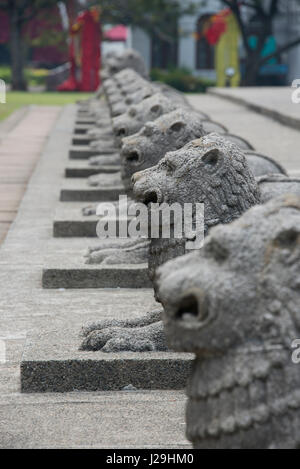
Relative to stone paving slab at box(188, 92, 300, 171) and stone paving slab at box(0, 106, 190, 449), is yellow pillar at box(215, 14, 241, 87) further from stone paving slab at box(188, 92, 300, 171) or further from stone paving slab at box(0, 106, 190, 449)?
stone paving slab at box(0, 106, 190, 449)

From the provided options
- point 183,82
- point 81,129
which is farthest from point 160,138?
point 183,82

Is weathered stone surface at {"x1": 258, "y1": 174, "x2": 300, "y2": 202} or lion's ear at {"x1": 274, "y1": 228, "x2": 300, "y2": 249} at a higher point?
lion's ear at {"x1": 274, "y1": 228, "x2": 300, "y2": 249}

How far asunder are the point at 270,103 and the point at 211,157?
1851cm

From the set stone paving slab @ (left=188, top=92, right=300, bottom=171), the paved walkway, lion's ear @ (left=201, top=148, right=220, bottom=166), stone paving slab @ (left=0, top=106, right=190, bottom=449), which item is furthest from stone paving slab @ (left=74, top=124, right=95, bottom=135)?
lion's ear @ (left=201, top=148, right=220, bottom=166)

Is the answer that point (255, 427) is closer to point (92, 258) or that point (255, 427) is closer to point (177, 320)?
point (177, 320)

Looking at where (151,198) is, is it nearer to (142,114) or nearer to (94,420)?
(94,420)

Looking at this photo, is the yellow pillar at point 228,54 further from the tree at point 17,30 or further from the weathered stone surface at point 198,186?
the weathered stone surface at point 198,186

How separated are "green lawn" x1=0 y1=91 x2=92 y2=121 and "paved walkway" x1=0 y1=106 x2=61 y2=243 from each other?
2.16 m

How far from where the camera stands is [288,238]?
3488mm

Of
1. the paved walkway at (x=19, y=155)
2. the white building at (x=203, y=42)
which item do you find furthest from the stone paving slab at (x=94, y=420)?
the white building at (x=203, y=42)

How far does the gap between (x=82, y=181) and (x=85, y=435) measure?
8.41 meters

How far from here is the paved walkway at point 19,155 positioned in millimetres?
12875

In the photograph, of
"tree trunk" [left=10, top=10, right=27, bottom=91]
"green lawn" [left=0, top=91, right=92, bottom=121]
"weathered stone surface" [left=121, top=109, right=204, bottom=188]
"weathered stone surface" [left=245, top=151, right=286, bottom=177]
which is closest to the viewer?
"weathered stone surface" [left=121, top=109, right=204, bottom=188]

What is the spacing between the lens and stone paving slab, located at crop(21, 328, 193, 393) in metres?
5.40
